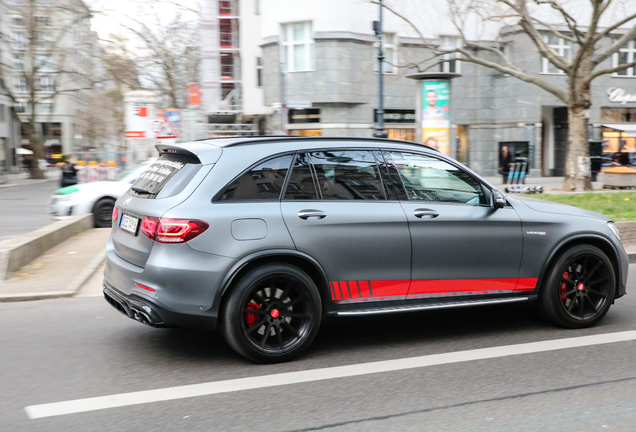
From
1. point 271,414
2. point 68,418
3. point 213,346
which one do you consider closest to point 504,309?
point 213,346

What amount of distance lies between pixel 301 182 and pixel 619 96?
32343 mm

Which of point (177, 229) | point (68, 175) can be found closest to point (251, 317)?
point (177, 229)

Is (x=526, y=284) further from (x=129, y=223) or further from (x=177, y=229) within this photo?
(x=129, y=223)

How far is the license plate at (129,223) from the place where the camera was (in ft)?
15.6

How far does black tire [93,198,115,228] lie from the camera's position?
44.4ft

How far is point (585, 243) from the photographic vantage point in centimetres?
570

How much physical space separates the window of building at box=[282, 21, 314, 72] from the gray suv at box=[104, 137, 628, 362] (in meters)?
25.5

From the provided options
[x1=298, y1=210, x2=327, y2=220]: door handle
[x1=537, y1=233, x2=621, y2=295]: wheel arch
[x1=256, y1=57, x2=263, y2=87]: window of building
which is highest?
[x1=256, y1=57, x2=263, y2=87]: window of building

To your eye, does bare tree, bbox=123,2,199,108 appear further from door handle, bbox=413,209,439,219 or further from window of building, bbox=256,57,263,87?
door handle, bbox=413,209,439,219

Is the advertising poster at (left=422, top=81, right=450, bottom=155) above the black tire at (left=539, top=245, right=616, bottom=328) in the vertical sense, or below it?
above

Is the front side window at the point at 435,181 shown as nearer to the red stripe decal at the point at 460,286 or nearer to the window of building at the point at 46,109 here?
the red stripe decal at the point at 460,286

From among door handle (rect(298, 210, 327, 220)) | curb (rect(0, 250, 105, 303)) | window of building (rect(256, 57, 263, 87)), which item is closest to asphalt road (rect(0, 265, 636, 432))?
curb (rect(0, 250, 105, 303))

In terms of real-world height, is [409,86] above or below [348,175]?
above

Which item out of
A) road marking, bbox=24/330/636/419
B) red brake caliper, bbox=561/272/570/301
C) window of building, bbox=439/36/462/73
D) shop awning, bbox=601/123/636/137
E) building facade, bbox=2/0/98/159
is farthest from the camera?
building facade, bbox=2/0/98/159
